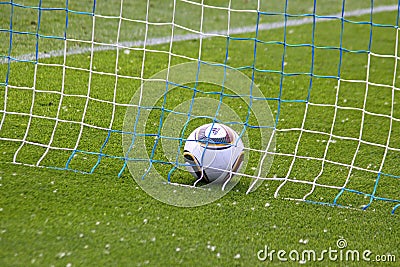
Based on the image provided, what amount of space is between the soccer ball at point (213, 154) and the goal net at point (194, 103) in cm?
8

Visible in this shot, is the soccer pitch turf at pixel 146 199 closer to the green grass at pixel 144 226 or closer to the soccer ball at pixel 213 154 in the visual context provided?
the green grass at pixel 144 226

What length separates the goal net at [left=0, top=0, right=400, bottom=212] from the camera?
11.2 feet

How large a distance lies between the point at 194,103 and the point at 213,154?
1.09m

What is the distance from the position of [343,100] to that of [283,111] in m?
0.60

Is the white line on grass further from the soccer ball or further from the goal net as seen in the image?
the soccer ball

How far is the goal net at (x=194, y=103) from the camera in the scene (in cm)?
340

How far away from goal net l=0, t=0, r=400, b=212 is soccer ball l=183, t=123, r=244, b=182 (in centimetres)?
8

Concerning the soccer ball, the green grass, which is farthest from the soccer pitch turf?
the soccer ball

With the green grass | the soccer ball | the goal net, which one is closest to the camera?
the green grass

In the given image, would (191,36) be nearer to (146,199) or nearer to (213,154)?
(213,154)

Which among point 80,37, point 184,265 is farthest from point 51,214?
point 80,37

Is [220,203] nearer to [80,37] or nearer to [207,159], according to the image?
[207,159]

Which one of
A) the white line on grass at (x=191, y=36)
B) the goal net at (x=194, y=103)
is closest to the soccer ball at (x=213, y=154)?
the goal net at (x=194, y=103)

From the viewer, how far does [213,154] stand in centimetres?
320
